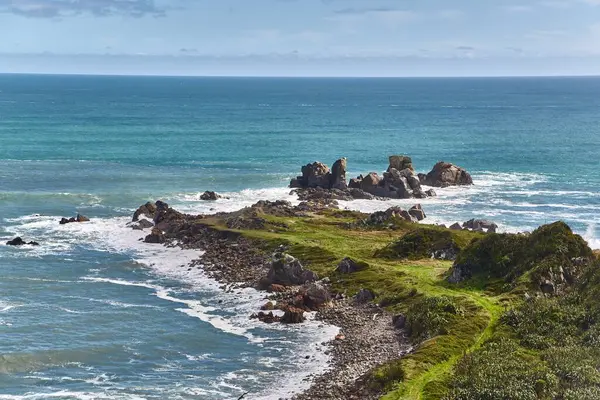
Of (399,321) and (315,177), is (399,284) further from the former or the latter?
(315,177)

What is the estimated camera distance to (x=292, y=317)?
73875 millimetres

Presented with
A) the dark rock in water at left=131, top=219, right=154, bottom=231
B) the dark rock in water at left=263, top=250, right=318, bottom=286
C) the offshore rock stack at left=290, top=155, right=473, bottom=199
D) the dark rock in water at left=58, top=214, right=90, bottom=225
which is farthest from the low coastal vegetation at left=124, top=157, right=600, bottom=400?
the offshore rock stack at left=290, top=155, right=473, bottom=199

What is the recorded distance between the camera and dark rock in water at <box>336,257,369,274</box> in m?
87.2

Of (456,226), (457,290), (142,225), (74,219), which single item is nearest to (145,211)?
(142,225)

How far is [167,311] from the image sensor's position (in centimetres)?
7831

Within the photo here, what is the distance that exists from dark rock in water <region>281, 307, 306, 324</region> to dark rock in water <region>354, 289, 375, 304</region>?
7.27 m

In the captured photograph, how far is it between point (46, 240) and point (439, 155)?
350 ft

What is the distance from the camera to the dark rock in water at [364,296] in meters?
79.1

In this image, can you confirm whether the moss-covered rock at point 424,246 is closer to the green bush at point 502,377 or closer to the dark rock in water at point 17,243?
the green bush at point 502,377

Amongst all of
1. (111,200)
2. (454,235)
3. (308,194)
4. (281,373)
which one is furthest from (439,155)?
(281,373)

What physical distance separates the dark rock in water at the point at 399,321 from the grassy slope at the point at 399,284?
2.17 metres

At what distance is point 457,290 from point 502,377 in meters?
24.8

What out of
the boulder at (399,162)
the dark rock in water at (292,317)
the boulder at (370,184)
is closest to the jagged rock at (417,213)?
the boulder at (370,184)

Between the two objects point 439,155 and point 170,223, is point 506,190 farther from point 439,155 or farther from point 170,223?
point 170,223
